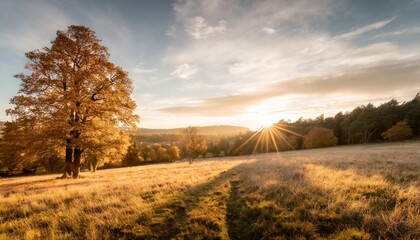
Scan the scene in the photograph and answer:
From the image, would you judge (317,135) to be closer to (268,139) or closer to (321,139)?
(321,139)

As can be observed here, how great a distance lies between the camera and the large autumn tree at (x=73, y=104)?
17.6 metres

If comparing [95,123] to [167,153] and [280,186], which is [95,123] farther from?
[167,153]

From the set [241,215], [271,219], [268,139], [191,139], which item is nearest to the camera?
[271,219]

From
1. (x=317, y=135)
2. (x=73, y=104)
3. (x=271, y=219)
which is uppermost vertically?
(x=73, y=104)

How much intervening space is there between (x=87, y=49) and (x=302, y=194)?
20.2 meters

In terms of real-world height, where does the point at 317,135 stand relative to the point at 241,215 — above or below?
above

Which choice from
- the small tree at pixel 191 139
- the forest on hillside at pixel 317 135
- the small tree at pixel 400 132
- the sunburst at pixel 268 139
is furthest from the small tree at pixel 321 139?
the small tree at pixel 191 139

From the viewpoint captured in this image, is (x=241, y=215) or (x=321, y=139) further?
(x=321, y=139)

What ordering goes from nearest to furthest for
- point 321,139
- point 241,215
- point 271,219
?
point 271,219 < point 241,215 < point 321,139

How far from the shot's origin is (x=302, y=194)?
27.6 ft

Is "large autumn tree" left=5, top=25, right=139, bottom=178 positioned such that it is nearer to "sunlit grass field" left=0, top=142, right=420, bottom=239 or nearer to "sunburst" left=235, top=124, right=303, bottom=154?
"sunlit grass field" left=0, top=142, right=420, bottom=239

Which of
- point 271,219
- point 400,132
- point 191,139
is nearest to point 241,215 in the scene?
point 271,219

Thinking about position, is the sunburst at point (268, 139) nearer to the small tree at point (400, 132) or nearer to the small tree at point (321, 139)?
the small tree at point (321, 139)

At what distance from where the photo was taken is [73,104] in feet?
59.2
